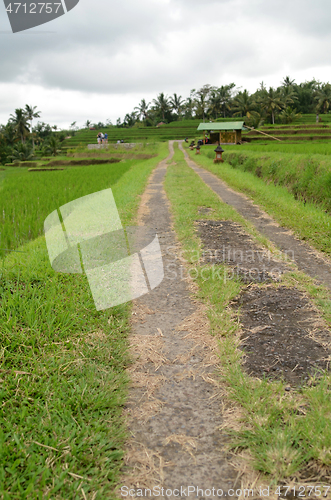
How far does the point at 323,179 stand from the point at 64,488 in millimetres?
6638

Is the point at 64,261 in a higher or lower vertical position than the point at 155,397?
higher

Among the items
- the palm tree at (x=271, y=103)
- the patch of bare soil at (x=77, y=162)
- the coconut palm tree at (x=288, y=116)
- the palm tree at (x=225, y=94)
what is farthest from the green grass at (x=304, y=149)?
the palm tree at (x=225, y=94)

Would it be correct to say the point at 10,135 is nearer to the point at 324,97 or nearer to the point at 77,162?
the point at 77,162

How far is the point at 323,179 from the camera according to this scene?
6672 mm

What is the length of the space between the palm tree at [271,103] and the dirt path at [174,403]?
178 ft

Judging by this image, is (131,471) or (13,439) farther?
(13,439)

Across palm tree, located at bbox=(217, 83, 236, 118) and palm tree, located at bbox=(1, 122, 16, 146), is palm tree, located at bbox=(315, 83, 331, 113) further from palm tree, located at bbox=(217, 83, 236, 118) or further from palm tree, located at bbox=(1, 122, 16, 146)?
palm tree, located at bbox=(1, 122, 16, 146)

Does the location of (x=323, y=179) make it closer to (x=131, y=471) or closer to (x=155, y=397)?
(x=155, y=397)

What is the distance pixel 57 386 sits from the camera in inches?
76.2

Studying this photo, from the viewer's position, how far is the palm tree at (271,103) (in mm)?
50750

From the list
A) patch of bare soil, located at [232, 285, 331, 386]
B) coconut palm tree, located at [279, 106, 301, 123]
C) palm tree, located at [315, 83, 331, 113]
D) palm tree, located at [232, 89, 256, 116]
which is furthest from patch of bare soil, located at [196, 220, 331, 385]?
palm tree, located at [315, 83, 331, 113]

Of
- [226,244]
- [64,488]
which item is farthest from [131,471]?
[226,244]

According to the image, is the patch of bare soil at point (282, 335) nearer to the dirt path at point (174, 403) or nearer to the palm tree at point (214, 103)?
the dirt path at point (174, 403)

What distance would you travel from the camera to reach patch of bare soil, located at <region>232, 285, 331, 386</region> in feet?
6.91
